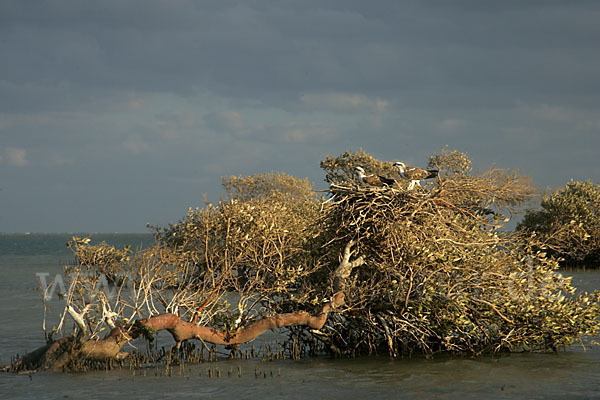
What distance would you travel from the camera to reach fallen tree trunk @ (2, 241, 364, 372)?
13930 millimetres

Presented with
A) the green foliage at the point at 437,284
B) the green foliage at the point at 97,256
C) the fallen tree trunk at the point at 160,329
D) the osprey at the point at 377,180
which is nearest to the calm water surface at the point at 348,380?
the fallen tree trunk at the point at 160,329

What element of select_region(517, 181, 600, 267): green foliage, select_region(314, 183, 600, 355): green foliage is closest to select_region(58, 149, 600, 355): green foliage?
select_region(314, 183, 600, 355): green foliage

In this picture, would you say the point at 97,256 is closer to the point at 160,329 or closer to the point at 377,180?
the point at 160,329

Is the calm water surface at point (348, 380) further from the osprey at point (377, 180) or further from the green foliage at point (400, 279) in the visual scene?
the osprey at point (377, 180)

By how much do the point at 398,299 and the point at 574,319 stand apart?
156 inches

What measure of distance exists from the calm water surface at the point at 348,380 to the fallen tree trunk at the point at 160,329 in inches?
14.4

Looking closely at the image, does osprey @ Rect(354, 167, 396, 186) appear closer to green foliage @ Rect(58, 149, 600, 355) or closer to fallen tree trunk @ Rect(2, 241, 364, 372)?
green foliage @ Rect(58, 149, 600, 355)

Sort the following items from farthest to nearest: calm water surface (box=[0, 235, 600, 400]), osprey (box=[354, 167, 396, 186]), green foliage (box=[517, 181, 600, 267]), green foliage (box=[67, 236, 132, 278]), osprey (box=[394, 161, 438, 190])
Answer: green foliage (box=[517, 181, 600, 267]) → green foliage (box=[67, 236, 132, 278]) → osprey (box=[394, 161, 438, 190]) → osprey (box=[354, 167, 396, 186]) → calm water surface (box=[0, 235, 600, 400])

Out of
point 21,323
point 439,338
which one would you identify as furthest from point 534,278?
point 21,323

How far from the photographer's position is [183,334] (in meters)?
14.2

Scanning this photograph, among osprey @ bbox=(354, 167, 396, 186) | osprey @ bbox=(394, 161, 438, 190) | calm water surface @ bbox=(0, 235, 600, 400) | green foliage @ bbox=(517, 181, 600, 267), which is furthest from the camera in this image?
green foliage @ bbox=(517, 181, 600, 267)

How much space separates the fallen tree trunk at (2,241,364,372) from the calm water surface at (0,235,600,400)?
364 millimetres

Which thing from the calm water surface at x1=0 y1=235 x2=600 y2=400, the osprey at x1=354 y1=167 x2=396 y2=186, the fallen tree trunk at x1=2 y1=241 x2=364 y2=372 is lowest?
the calm water surface at x1=0 y1=235 x2=600 y2=400

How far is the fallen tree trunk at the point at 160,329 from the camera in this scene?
13.9m
